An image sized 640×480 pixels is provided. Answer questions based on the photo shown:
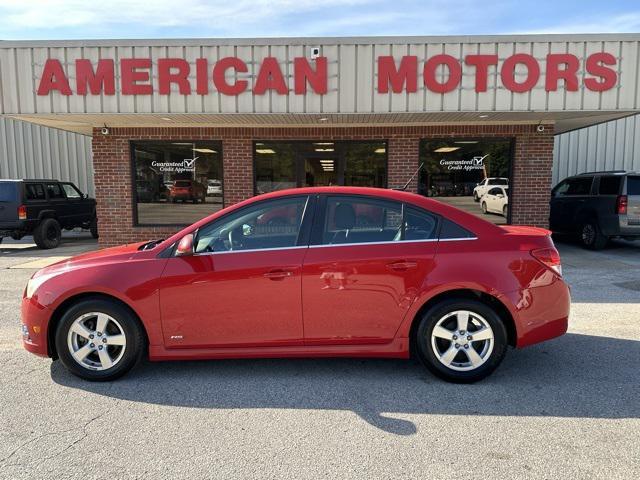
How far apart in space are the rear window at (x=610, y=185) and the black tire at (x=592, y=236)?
2.36 ft

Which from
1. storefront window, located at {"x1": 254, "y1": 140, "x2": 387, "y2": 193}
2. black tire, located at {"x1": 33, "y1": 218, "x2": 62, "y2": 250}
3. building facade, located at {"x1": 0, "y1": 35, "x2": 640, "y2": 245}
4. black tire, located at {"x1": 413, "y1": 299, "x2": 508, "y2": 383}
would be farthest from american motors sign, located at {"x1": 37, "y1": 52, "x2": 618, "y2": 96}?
black tire, located at {"x1": 413, "y1": 299, "x2": 508, "y2": 383}

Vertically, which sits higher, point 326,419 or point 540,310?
point 540,310

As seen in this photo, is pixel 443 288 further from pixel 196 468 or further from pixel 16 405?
pixel 16 405

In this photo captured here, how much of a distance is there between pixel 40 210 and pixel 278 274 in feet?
35.1

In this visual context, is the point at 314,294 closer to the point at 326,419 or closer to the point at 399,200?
the point at 326,419

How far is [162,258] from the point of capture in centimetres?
371

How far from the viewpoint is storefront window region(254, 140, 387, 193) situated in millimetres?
10812

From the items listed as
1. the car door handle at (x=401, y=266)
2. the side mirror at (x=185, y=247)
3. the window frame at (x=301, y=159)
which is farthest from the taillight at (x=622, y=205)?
the side mirror at (x=185, y=247)

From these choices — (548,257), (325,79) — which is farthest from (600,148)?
(548,257)

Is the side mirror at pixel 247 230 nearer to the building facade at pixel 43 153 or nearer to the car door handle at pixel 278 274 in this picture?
the car door handle at pixel 278 274

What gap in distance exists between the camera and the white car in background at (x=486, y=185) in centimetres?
1084

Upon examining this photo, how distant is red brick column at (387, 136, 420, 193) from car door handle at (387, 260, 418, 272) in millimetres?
7236

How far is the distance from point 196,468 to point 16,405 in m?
1.69

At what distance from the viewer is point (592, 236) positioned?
35.5 feet
